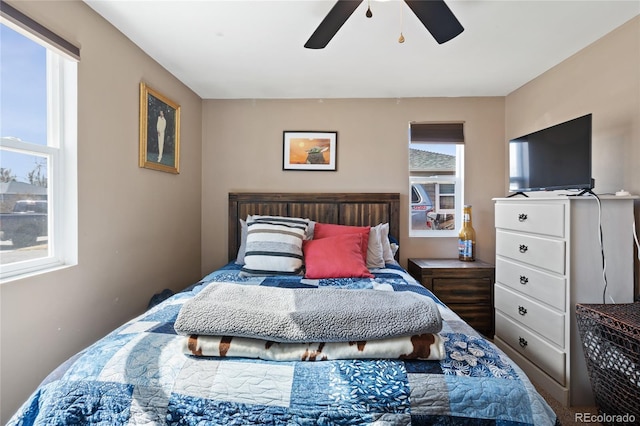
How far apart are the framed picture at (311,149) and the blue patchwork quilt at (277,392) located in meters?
2.35

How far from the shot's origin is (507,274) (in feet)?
7.50

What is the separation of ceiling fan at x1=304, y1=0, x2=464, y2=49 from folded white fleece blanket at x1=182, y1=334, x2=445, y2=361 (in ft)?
4.56

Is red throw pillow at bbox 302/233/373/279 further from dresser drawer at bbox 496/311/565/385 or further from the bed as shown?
dresser drawer at bbox 496/311/565/385

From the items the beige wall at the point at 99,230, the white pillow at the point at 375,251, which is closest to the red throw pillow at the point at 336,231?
the white pillow at the point at 375,251

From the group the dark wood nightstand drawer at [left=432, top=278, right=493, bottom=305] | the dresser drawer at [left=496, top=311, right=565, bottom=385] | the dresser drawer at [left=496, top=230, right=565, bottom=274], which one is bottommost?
the dresser drawer at [left=496, top=311, right=565, bottom=385]

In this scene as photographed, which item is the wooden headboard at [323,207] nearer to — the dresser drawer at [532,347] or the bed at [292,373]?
the dresser drawer at [532,347]

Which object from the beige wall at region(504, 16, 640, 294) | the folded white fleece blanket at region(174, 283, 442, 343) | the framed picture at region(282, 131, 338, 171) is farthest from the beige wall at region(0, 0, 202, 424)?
the beige wall at region(504, 16, 640, 294)

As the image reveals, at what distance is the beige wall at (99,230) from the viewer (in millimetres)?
1399

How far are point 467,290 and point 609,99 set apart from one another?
1733 millimetres

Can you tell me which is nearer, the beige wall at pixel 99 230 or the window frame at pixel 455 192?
the beige wall at pixel 99 230

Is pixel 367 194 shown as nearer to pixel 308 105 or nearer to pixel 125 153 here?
pixel 308 105

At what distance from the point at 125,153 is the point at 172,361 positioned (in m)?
1.60

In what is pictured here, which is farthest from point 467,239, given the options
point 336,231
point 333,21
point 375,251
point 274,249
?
point 333,21

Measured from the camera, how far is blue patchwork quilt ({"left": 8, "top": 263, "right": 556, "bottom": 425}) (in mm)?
886
